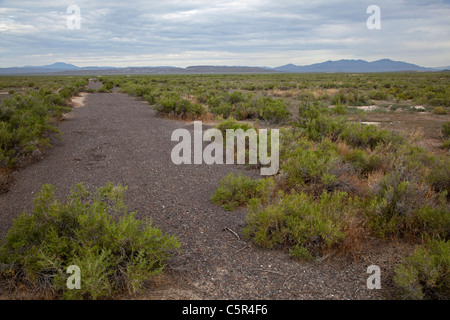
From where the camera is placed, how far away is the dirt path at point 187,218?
3.58 meters

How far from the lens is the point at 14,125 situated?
9.28m

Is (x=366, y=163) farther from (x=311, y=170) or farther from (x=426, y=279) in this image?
(x=426, y=279)

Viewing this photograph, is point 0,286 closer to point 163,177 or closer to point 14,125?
point 163,177

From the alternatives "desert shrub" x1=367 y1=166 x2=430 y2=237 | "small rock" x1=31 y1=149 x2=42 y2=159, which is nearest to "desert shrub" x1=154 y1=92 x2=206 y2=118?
"small rock" x1=31 y1=149 x2=42 y2=159

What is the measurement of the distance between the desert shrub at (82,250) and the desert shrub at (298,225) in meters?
1.38

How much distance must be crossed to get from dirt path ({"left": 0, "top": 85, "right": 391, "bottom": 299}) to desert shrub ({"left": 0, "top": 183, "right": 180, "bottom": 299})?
14.6 inches

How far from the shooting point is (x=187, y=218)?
532 cm

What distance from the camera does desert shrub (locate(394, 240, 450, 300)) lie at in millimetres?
3330

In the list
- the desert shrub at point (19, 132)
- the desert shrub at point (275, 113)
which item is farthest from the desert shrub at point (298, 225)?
the desert shrub at point (275, 113)

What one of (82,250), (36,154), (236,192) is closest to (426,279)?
(236,192)

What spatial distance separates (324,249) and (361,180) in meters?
3.18

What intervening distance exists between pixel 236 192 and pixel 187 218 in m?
1.20
